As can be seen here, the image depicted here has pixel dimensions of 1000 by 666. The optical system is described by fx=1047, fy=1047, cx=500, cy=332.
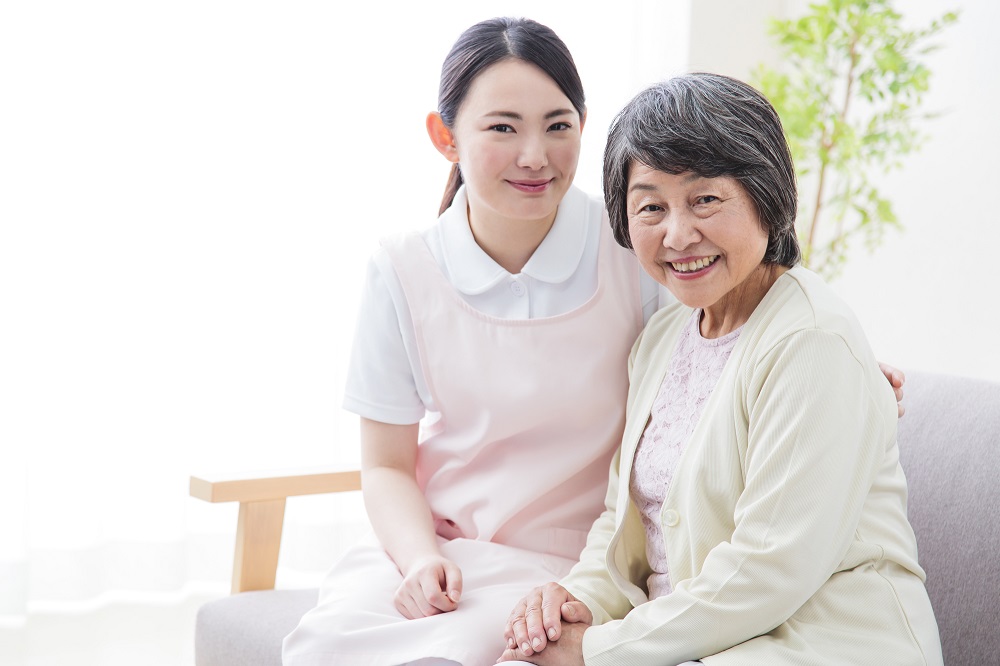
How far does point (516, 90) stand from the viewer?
157 cm

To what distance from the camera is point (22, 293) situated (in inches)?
98.5

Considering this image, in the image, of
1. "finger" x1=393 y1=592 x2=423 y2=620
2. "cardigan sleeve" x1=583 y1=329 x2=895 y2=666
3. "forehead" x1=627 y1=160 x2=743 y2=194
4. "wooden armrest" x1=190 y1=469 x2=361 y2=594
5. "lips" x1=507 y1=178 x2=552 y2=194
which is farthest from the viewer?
"wooden armrest" x1=190 y1=469 x2=361 y2=594

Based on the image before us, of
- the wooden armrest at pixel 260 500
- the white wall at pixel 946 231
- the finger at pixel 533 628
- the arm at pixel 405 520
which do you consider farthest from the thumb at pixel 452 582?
the white wall at pixel 946 231

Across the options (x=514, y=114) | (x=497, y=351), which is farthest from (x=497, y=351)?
(x=514, y=114)

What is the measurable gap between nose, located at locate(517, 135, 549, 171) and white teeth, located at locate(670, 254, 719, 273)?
324mm

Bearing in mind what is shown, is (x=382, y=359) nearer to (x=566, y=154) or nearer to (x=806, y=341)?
(x=566, y=154)

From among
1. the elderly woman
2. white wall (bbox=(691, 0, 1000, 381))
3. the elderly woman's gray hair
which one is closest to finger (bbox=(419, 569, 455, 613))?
the elderly woman

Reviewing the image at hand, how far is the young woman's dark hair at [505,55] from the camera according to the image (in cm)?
158

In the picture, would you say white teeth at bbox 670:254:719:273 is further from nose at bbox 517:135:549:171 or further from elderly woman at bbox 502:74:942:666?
nose at bbox 517:135:549:171

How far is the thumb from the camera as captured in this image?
4.78ft

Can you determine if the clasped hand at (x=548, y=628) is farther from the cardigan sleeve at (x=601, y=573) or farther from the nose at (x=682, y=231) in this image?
the nose at (x=682, y=231)

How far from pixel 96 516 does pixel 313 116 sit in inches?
46.0

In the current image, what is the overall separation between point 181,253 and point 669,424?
1674mm

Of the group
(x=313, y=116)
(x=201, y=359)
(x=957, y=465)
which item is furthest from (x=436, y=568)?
(x=313, y=116)
